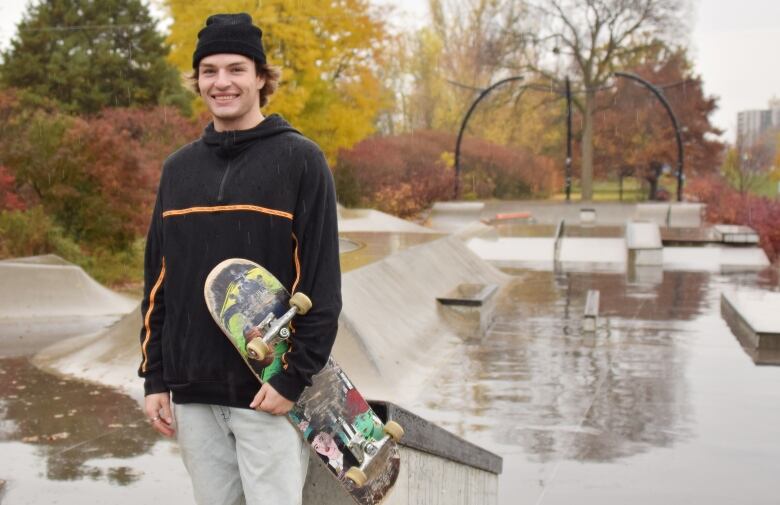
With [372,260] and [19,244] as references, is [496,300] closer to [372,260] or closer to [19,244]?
[372,260]

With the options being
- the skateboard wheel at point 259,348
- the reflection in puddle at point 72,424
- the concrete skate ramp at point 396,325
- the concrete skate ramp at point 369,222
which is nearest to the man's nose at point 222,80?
the skateboard wheel at point 259,348

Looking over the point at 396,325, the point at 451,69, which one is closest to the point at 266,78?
the point at 396,325

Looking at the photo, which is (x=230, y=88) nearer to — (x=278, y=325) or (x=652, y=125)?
(x=278, y=325)

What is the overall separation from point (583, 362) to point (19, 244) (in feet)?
34.6

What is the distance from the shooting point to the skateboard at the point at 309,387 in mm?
2795

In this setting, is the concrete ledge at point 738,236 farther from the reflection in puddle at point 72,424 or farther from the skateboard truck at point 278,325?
the skateboard truck at point 278,325

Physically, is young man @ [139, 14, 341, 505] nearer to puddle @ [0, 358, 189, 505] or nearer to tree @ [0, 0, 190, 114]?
puddle @ [0, 358, 189, 505]

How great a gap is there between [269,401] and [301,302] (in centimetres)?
30

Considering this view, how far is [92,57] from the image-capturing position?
127 feet

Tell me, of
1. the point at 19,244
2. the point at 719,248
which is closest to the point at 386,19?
the point at 719,248

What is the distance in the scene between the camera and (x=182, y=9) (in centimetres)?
2803

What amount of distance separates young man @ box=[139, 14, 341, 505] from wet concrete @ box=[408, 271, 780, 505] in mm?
3230

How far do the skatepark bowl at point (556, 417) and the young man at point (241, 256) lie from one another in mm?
1255

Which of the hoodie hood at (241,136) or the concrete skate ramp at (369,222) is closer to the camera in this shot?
the hoodie hood at (241,136)
